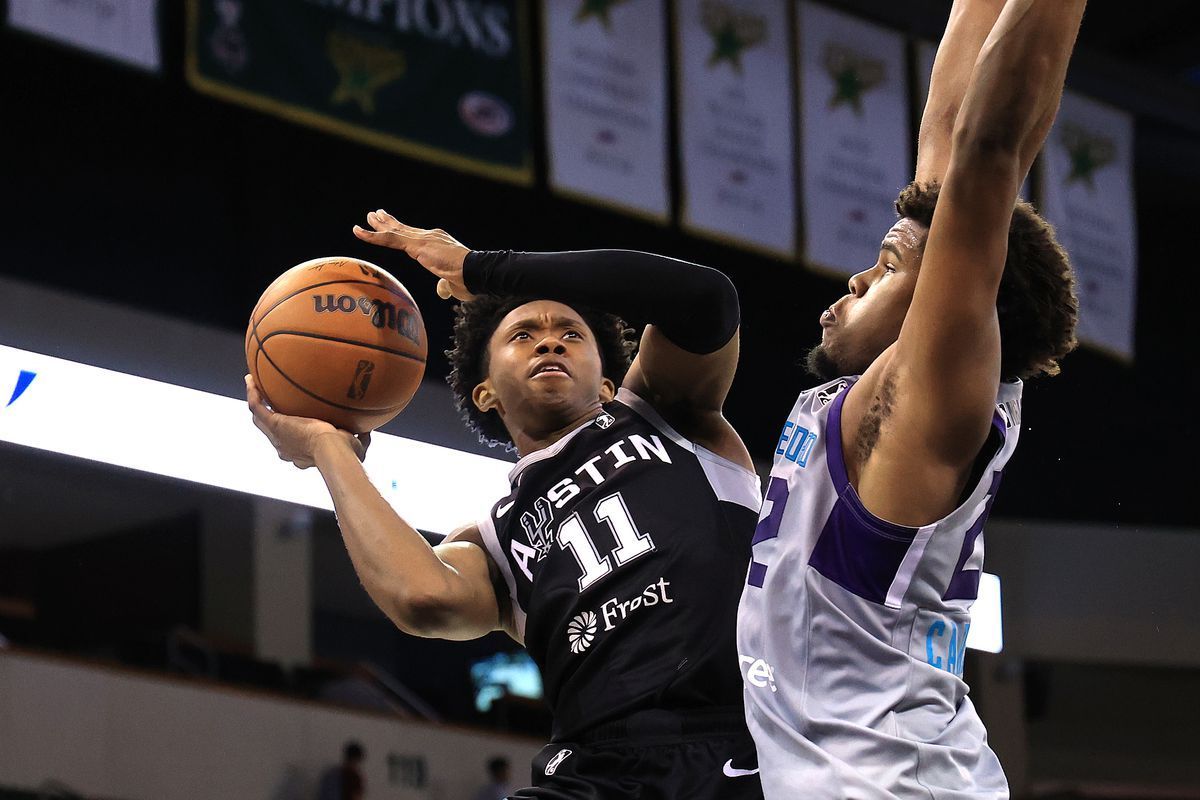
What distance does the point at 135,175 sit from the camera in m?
10.7

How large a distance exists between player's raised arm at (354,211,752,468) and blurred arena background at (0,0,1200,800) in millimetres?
6092

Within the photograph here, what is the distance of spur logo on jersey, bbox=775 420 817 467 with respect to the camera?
2.71 metres

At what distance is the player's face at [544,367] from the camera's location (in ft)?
11.7

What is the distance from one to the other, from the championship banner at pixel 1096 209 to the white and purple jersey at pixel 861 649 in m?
10.1

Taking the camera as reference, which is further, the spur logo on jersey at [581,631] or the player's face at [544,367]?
the player's face at [544,367]

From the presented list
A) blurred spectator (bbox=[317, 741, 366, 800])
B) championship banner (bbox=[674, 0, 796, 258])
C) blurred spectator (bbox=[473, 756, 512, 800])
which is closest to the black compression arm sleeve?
championship banner (bbox=[674, 0, 796, 258])

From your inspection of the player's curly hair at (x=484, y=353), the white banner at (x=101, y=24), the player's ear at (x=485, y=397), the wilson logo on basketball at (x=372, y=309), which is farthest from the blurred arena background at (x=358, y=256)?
the wilson logo on basketball at (x=372, y=309)

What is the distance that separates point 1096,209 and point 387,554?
34.1 ft

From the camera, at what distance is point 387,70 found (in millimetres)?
9984

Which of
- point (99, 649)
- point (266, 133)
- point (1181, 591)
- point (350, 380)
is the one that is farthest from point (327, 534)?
point (350, 380)

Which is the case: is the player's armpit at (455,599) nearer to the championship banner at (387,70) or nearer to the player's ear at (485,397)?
the player's ear at (485,397)

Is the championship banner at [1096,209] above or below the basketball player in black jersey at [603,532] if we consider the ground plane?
above

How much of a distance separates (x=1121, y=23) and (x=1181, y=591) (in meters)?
5.34

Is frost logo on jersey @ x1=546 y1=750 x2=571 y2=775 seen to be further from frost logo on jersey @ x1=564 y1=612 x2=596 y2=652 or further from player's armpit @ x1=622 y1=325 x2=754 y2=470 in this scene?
player's armpit @ x1=622 y1=325 x2=754 y2=470
